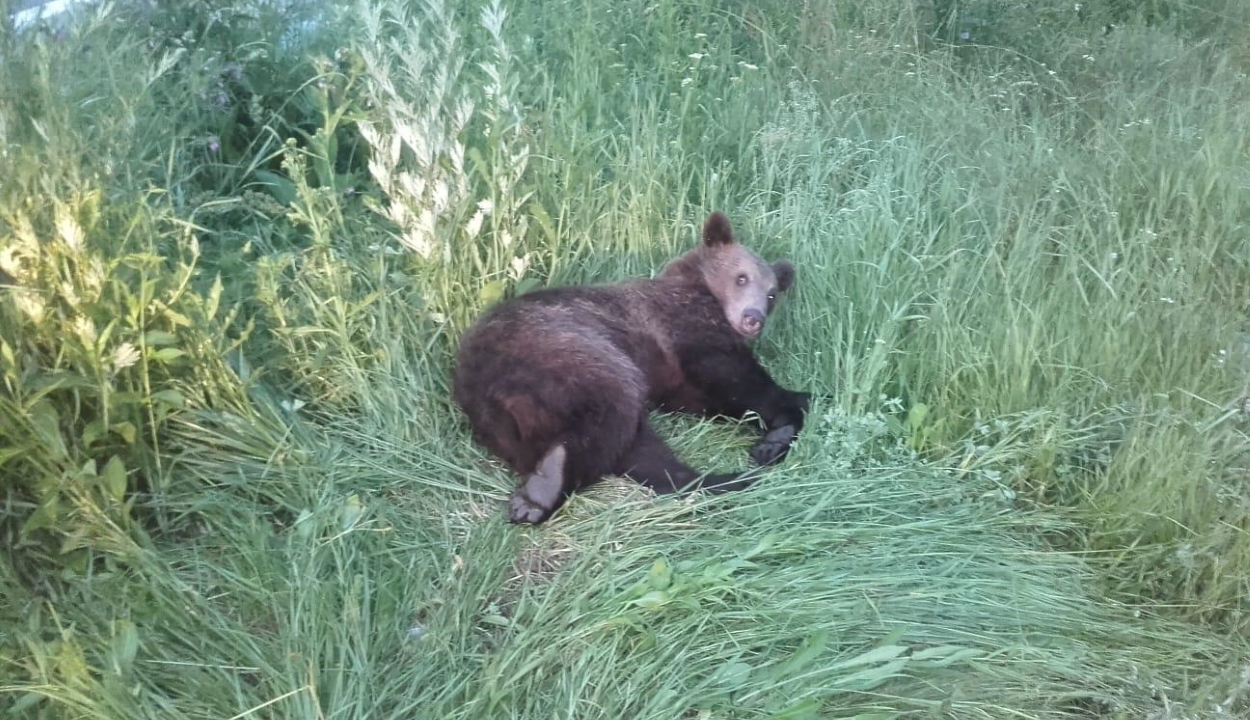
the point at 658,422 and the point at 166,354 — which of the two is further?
the point at 658,422

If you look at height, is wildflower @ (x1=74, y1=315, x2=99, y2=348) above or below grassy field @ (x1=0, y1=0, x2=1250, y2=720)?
above

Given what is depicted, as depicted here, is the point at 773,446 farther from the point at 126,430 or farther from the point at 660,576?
the point at 126,430

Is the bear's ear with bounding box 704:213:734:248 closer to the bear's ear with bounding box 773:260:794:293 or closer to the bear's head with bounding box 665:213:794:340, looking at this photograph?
the bear's head with bounding box 665:213:794:340

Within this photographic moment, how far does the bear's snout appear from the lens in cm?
401

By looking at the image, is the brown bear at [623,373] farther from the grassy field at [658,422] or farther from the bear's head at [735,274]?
the grassy field at [658,422]

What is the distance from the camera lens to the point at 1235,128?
492cm

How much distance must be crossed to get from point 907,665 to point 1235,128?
154 inches

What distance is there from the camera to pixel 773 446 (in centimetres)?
365

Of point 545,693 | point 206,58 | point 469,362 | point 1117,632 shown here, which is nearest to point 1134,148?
point 1117,632

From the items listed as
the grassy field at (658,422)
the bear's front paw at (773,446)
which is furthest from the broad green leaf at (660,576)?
the bear's front paw at (773,446)

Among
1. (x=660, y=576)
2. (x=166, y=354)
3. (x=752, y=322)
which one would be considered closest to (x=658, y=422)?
(x=752, y=322)

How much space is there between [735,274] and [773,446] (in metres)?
0.83

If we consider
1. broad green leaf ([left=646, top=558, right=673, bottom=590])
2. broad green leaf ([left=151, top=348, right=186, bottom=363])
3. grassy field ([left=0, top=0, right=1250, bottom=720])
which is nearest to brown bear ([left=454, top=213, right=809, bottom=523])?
grassy field ([left=0, top=0, right=1250, bottom=720])

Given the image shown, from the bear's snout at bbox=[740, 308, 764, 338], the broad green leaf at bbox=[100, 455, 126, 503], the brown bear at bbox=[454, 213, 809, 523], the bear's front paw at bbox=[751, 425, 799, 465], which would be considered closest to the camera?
the broad green leaf at bbox=[100, 455, 126, 503]
